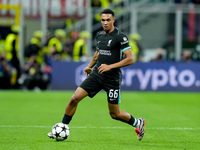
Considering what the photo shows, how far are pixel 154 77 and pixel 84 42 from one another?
3.20m

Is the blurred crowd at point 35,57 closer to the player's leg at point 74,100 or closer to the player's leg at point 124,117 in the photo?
the player's leg at point 124,117

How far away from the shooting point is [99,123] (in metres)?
11.5

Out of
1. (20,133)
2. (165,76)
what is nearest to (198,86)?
(165,76)

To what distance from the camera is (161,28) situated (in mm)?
24938

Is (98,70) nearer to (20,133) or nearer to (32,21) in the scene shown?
(20,133)

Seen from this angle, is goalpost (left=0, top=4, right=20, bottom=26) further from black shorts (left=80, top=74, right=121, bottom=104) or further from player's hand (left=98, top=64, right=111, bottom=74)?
player's hand (left=98, top=64, right=111, bottom=74)

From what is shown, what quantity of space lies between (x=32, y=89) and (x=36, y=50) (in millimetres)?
1645

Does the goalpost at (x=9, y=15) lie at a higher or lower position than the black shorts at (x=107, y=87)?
higher

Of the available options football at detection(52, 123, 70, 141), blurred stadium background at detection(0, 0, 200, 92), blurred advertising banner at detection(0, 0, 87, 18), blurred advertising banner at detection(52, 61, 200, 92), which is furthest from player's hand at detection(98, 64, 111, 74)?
blurred advertising banner at detection(0, 0, 87, 18)

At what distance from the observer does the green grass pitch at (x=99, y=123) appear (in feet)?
27.7

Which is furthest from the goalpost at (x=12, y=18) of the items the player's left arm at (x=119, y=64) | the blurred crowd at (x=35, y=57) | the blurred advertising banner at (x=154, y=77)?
the player's left arm at (x=119, y=64)

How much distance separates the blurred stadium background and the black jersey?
38.5 feet

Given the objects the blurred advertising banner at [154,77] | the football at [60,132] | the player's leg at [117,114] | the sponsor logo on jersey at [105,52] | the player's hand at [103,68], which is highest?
the sponsor logo on jersey at [105,52]

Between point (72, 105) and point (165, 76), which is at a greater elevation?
point (72, 105)
